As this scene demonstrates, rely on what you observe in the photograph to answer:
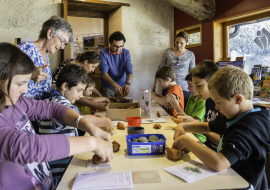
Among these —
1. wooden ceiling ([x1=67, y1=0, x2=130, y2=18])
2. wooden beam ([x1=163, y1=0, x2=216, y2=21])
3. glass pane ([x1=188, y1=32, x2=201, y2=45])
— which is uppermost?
wooden ceiling ([x1=67, y1=0, x2=130, y2=18])

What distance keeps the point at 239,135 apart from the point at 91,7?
4.37m

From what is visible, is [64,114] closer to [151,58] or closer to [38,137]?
[38,137]

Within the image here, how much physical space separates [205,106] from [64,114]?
1.34m

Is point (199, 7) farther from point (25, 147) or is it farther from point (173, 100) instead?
point (25, 147)

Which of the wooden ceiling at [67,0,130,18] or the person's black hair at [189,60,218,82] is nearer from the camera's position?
the person's black hair at [189,60,218,82]

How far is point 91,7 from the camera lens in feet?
15.0

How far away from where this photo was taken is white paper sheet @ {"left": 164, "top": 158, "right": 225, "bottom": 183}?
2.94ft

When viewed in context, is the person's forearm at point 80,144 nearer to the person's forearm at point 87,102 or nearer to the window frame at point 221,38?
the person's forearm at point 87,102

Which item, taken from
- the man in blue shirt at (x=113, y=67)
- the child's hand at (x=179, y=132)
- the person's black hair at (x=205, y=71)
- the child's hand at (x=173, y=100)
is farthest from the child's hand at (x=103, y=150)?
the man in blue shirt at (x=113, y=67)

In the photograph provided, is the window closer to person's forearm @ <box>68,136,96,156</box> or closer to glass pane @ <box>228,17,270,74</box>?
glass pane @ <box>228,17,270,74</box>

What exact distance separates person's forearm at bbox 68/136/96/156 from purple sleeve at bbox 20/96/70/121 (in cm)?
44

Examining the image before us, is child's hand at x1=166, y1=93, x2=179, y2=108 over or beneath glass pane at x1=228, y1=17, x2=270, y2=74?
beneath

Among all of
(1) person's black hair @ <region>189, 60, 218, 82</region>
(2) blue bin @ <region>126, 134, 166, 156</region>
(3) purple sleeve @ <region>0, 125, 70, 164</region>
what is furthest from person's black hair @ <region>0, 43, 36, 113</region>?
(1) person's black hair @ <region>189, 60, 218, 82</region>

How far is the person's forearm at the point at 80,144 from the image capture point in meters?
0.84
